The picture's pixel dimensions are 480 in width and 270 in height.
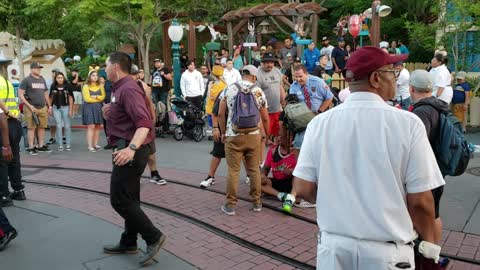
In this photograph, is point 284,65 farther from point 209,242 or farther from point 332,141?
point 332,141

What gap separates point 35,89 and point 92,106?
1.24m

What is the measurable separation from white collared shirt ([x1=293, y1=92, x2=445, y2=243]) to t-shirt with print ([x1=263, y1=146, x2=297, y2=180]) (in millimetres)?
4062

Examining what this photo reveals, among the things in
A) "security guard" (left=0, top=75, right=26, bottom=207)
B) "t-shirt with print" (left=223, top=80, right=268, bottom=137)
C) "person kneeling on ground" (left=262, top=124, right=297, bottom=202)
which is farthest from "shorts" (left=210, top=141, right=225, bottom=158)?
"security guard" (left=0, top=75, right=26, bottom=207)

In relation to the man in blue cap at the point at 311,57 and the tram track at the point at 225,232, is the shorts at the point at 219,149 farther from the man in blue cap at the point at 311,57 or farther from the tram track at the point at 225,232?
the man in blue cap at the point at 311,57

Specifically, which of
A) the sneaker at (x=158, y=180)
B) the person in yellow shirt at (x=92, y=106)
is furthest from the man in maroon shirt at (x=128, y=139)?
the person in yellow shirt at (x=92, y=106)

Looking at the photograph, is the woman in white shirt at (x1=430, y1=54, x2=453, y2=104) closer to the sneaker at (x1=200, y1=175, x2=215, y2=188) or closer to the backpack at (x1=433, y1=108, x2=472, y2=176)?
the sneaker at (x1=200, y1=175, x2=215, y2=188)

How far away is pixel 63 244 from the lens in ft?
16.8

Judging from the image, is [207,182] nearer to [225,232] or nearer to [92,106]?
[225,232]

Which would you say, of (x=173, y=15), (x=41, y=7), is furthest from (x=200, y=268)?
(x=173, y=15)

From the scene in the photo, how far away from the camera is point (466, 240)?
4941 millimetres

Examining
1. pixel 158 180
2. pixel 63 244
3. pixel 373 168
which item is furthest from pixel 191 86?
pixel 373 168

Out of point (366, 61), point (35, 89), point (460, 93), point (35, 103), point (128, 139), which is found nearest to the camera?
point (366, 61)

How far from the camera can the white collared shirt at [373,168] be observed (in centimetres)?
211

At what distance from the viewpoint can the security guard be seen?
20.2ft
